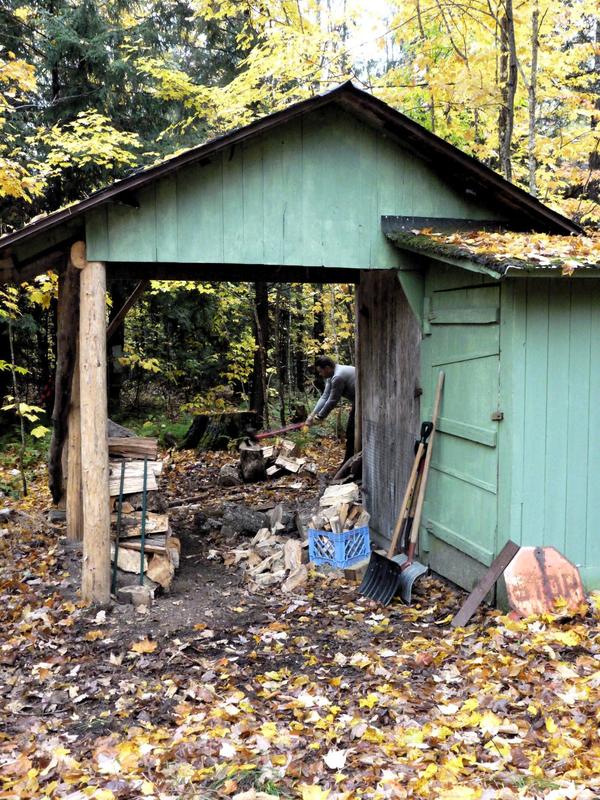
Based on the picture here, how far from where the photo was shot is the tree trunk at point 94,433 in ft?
20.2

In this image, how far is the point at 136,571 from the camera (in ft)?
21.8

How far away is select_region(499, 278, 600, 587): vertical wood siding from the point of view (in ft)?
18.1

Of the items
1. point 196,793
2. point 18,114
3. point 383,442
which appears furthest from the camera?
point 18,114

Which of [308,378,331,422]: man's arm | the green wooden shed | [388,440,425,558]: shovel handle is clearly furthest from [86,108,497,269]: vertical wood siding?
[308,378,331,422]: man's arm

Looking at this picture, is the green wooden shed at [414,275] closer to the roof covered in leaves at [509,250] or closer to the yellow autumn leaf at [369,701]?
the roof covered in leaves at [509,250]

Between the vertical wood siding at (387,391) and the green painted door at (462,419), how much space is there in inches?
15.1

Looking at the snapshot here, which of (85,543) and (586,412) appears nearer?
(586,412)

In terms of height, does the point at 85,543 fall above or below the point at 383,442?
below

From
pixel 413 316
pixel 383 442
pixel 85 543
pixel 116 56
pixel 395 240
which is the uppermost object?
pixel 116 56

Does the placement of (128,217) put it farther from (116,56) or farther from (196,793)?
(116,56)

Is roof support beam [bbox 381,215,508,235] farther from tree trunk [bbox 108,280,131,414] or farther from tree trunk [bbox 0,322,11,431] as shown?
tree trunk [bbox 108,280,131,414]

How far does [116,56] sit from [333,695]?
13.5 meters

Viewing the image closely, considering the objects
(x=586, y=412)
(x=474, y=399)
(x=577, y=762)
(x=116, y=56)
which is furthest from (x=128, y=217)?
(x=116, y=56)

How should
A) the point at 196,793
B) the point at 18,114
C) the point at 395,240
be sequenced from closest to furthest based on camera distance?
the point at 196,793 → the point at 395,240 → the point at 18,114
